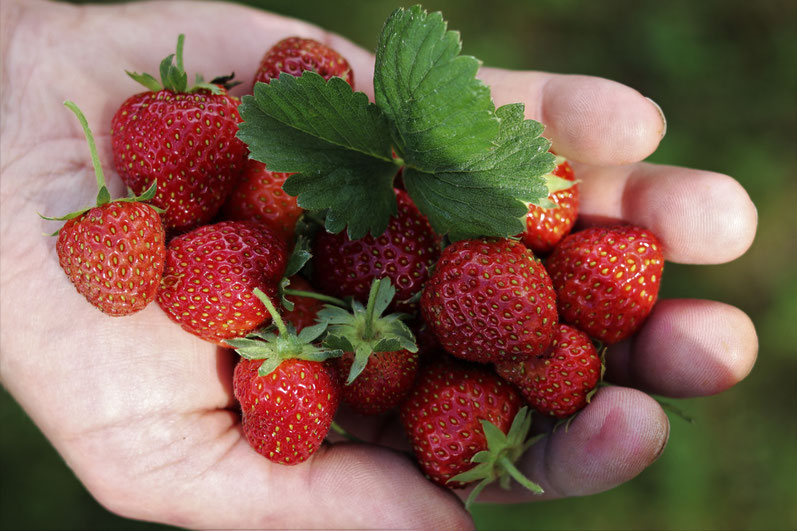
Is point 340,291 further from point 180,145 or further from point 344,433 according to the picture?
point 180,145

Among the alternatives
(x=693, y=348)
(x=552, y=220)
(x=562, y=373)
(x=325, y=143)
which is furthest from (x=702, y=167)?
(x=325, y=143)

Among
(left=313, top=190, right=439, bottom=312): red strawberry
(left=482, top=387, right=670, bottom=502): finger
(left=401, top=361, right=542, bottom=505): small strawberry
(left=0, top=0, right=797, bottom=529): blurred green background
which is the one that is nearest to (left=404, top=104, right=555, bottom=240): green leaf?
(left=313, top=190, right=439, bottom=312): red strawberry

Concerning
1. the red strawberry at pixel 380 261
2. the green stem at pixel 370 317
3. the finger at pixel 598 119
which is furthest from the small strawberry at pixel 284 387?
the finger at pixel 598 119

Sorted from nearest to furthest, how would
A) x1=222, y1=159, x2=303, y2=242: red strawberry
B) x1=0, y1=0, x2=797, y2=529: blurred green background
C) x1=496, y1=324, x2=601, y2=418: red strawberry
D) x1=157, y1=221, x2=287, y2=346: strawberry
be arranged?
x1=157, y1=221, x2=287, y2=346: strawberry → x1=496, y1=324, x2=601, y2=418: red strawberry → x1=222, y1=159, x2=303, y2=242: red strawberry → x1=0, y1=0, x2=797, y2=529: blurred green background

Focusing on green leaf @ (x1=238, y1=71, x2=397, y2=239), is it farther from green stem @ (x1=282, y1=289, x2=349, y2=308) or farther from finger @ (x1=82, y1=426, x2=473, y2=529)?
finger @ (x1=82, y1=426, x2=473, y2=529)

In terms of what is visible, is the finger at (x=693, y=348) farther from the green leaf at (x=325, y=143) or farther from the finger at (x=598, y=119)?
the green leaf at (x=325, y=143)

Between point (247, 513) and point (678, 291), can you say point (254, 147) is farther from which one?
point (678, 291)
